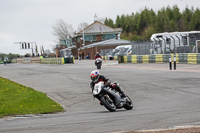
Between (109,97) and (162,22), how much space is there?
338 ft

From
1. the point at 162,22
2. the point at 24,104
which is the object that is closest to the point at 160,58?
the point at 24,104

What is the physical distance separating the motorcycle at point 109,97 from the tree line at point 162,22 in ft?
309

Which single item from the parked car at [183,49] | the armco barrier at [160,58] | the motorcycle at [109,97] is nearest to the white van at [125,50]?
the armco barrier at [160,58]

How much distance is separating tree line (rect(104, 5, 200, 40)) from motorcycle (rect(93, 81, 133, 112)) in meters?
94.3

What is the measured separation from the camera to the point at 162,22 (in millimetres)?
111312

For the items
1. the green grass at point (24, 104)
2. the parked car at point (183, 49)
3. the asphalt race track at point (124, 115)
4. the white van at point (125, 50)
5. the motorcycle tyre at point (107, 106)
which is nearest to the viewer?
the asphalt race track at point (124, 115)

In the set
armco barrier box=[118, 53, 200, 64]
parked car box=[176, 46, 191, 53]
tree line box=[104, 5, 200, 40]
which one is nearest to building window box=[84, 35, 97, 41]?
tree line box=[104, 5, 200, 40]

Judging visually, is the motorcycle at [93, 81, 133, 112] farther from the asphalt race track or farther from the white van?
the white van

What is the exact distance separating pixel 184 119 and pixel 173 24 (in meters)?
99.5

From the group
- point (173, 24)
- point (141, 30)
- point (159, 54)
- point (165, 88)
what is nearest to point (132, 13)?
point (141, 30)

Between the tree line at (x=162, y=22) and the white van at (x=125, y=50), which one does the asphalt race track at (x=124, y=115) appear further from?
the tree line at (x=162, y=22)

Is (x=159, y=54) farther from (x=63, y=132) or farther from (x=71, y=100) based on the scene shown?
(x=63, y=132)

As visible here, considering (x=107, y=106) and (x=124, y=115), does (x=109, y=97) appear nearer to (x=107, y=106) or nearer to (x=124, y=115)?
(x=107, y=106)

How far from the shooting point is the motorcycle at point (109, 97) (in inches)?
423
